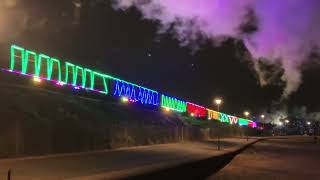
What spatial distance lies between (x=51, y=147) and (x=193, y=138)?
31936 mm

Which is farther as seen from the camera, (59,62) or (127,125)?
(127,125)

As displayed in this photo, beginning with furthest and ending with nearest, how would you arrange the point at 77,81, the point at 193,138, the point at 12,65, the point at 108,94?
the point at 193,138, the point at 108,94, the point at 77,81, the point at 12,65

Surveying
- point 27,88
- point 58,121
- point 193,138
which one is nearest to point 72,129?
point 58,121

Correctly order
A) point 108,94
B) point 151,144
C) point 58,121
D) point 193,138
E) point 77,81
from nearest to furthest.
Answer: point 58,121, point 77,81, point 108,94, point 151,144, point 193,138

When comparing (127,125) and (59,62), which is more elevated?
(59,62)

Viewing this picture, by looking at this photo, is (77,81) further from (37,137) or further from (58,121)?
(37,137)

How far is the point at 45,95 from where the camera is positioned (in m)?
30.1

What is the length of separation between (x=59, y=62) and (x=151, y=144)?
1603cm

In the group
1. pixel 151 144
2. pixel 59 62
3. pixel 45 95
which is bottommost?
pixel 151 144

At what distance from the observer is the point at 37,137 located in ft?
89.2

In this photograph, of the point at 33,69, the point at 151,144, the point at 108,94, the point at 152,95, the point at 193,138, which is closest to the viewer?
the point at 33,69

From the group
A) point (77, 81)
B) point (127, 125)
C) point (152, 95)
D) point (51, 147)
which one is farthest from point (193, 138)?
point (51, 147)

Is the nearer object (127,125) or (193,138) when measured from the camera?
(127,125)

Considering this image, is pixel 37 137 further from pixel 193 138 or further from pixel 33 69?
pixel 193 138
